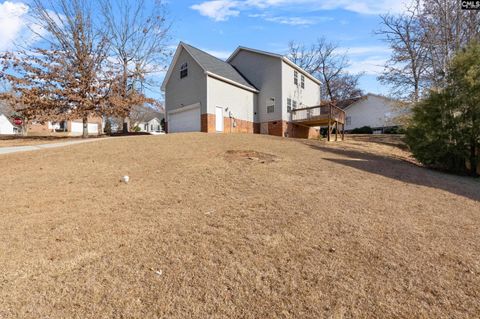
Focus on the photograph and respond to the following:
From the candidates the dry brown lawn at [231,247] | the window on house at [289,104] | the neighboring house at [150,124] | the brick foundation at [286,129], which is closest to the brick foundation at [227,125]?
the brick foundation at [286,129]

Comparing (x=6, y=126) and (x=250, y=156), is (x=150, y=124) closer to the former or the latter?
(x=6, y=126)

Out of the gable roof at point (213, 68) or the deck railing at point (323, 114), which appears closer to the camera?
the deck railing at point (323, 114)

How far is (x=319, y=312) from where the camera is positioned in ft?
8.09

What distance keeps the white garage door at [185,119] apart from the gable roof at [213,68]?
8.41 feet

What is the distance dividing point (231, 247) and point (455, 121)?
1074 centimetres

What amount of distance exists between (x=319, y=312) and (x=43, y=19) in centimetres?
2446

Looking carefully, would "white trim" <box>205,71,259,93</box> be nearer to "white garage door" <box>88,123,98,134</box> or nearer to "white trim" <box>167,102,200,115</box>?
"white trim" <box>167,102,200,115</box>

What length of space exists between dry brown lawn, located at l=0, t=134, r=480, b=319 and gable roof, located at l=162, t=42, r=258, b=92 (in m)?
13.4

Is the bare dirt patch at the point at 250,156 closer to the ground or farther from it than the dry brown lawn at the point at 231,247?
farther from it

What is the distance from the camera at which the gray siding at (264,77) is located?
20500 millimetres

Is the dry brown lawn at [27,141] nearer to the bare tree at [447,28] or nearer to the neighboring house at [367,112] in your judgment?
the bare tree at [447,28]

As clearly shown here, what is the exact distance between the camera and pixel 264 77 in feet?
70.3

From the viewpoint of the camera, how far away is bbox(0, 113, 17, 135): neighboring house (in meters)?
43.7

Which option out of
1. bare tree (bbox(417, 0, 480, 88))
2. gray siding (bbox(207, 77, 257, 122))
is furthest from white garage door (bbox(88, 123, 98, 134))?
bare tree (bbox(417, 0, 480, 88))
